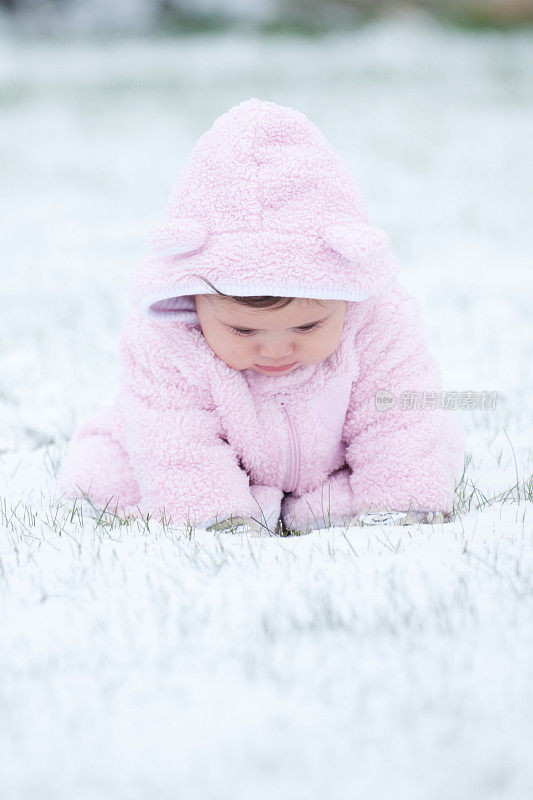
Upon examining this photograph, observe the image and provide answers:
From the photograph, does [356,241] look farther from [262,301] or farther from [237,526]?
[237,526]

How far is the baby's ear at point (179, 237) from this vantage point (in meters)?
2.04

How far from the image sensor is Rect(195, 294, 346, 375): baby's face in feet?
6.93

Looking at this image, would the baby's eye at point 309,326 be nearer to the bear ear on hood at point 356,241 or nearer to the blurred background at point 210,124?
the bear ear on hood at point 356,241

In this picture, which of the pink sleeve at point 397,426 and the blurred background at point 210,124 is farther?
the blurred background at point 210,124

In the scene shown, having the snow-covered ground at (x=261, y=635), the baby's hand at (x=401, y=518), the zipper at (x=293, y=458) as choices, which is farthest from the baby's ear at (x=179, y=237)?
the baby's hand at (x=401, y=518)

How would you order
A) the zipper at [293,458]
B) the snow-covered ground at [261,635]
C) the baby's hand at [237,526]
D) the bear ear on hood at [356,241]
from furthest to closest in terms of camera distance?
the zipper at [293,458]
the baby's hand at [237,526]
the bear ear on hood at [356,241]
the snow-covered ground at [261,635]

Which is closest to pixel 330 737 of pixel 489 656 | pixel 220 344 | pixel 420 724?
pixel 420 724

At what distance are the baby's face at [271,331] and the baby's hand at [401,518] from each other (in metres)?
0.45

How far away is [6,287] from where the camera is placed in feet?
18.0

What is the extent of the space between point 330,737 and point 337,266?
1.11 metres

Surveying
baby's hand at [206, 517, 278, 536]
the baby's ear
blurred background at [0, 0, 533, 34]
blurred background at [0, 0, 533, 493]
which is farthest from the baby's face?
blurred background at [0, 0, 533, 34]

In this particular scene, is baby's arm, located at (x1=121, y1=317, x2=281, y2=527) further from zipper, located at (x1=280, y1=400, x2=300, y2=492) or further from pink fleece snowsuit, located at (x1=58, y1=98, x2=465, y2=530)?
zipper, located at (x1=280, y1=400, x2=300, y2=492)

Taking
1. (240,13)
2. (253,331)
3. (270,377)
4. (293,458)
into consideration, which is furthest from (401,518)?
(240,13)

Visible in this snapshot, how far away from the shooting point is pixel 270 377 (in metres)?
2.41
